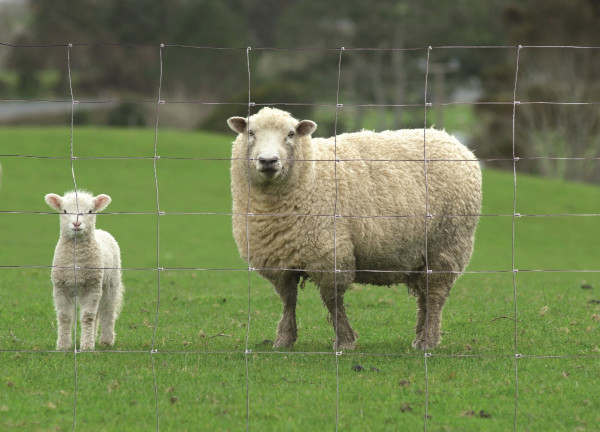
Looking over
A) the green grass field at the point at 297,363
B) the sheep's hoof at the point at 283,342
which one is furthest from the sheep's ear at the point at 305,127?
the sheep's hoof at the point at 283,342

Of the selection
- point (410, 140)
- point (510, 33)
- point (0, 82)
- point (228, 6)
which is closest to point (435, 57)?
point (510, 33)

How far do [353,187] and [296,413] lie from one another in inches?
110

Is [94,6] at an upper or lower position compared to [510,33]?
upper

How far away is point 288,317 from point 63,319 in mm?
2113

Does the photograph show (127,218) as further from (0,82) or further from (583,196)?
(0,82)

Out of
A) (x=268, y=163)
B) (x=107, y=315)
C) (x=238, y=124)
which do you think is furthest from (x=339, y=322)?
(x=107, y=315)

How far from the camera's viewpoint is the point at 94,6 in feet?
194

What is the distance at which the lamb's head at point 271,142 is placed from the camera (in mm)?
Answer: 8484

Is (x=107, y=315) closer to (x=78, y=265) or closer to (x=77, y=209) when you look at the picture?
(x=78, y=265)

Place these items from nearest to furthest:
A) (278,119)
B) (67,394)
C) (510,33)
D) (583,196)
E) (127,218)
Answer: (67,394), (278,119), (127,218), (583,196), (510,33)

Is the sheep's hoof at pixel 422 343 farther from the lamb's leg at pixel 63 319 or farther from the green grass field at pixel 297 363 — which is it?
the lamb's leg at pixel 63 319

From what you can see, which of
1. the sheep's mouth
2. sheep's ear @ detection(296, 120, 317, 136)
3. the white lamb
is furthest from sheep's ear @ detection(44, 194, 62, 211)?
sheep's ear @ detection(296, 120, 317, 136)

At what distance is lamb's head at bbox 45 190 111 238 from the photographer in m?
8.48

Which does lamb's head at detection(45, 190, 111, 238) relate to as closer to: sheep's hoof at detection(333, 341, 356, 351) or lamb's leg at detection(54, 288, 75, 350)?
lamb's leg at detection(54, 288, 75, 350)
